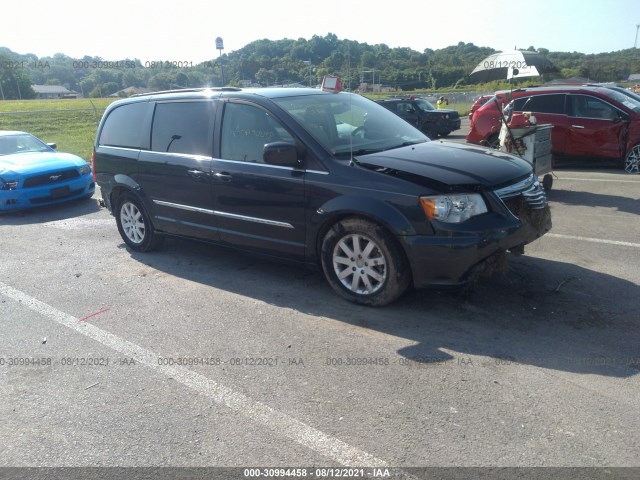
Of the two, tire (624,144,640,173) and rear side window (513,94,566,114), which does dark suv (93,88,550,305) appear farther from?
tire (624,144,640,173)

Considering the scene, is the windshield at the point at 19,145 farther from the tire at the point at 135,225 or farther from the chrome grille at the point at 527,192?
the chrome grille at the point at 527,192

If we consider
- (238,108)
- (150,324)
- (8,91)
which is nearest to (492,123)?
(238,108)

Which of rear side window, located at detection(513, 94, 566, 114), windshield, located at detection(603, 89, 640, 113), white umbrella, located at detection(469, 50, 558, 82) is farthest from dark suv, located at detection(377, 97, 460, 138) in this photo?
windshield, located at detection(603, 89, 640, 113)

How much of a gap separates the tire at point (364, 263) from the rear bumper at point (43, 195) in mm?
Result: 6558

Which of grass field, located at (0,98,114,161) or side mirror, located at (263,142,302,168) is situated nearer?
side mirror, located at (263,142,302,168)

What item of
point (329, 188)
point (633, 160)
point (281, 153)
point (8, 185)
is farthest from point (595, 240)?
point (8, 185)

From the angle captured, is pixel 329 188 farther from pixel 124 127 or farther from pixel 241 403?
pixel 124 127

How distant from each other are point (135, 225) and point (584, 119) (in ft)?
28.7

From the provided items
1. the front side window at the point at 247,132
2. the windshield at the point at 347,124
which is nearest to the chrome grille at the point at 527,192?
the windshield at the point at 347,124

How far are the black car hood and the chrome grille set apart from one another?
0.21 feet

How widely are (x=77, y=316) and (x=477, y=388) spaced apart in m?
3.52

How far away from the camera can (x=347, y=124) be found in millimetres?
5398

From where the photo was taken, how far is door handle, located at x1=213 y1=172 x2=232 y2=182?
5480mm

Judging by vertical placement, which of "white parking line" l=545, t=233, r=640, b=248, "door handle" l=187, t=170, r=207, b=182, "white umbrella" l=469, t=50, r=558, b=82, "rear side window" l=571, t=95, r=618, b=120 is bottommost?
"white parking line" l=545, t=233, r=640, b=248
